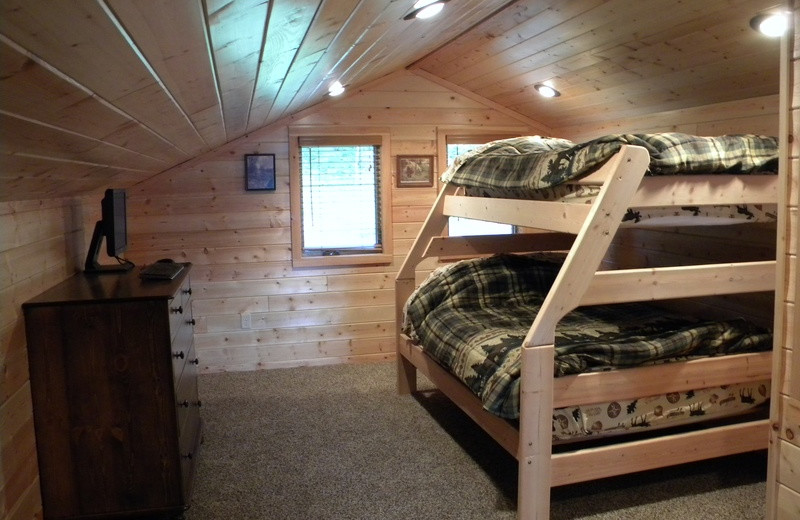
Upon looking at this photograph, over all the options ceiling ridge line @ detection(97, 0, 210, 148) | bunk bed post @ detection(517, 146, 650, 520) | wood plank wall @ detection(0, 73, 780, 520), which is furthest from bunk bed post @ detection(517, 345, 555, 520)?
wood plank wall @ detection(0, 73, 780, 520)

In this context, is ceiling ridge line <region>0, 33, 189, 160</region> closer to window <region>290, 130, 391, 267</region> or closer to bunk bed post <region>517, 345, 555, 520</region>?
bunk bed post <region>517, 345, 555, 520</region>

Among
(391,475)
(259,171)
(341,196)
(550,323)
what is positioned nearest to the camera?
(550,323)

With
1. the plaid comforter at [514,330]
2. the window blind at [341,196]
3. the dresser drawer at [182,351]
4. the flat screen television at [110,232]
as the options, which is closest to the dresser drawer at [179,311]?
the dresser drawer at [182,351]

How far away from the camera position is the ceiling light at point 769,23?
2256 millimetres

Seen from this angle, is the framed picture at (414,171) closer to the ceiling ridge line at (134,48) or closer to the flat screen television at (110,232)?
the flat screen television at (110,232)

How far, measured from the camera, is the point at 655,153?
222 cm

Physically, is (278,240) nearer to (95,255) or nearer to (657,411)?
(95,255)

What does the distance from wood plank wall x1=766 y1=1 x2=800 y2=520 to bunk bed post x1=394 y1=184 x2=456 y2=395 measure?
2.19 meters

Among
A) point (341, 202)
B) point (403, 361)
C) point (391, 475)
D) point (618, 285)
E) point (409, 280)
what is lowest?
point (391, 475)

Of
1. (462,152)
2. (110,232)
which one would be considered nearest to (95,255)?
(110,232)

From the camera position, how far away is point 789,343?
5.48 feet

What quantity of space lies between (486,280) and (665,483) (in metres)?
1.38

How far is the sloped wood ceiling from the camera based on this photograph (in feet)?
3.03

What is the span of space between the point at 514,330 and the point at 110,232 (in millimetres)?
1796
